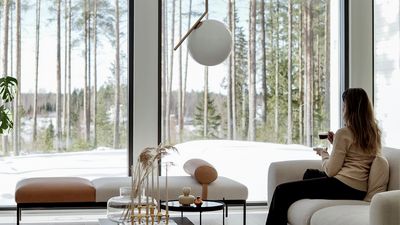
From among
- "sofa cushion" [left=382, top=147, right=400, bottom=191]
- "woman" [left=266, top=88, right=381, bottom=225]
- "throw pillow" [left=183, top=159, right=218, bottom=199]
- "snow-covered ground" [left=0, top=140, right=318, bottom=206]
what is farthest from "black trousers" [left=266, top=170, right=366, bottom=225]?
"snow-covered ground" [left=0, top=140, right=318, bottom=206]

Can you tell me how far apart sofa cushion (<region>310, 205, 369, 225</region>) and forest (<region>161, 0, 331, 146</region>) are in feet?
9.38

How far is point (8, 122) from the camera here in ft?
21.5

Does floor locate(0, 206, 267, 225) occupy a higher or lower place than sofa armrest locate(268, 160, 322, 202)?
lower

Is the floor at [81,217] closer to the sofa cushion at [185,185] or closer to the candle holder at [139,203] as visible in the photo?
the sofa cushion at [185,185]

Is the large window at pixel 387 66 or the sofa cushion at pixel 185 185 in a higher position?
the large window at pixel 387 66

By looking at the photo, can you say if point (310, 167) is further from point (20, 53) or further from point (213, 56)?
point (20, 53)

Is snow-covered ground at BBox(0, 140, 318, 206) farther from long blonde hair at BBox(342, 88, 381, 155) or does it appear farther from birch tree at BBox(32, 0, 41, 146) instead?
long blonde hair at BBox(342, 88, 381, 155)

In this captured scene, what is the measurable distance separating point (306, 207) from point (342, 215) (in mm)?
523

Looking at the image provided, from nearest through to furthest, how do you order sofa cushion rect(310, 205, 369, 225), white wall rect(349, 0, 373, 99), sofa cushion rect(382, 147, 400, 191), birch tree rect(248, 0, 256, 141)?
sofa cushion rect(310, 205, 369, 225) → sofa cushion rect(382, 147, 400, 191) → birch tree rect(248, 0, 256, 141) → white wall rect(349, 0, 373, 99)

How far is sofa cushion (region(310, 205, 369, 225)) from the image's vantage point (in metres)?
4.02

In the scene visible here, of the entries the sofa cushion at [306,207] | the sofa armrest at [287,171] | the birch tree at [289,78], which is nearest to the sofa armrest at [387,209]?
the sofa cushion at [306,207]

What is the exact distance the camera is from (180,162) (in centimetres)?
715

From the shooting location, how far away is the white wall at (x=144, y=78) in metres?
7.02

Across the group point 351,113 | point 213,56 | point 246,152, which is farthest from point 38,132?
point 351,113
